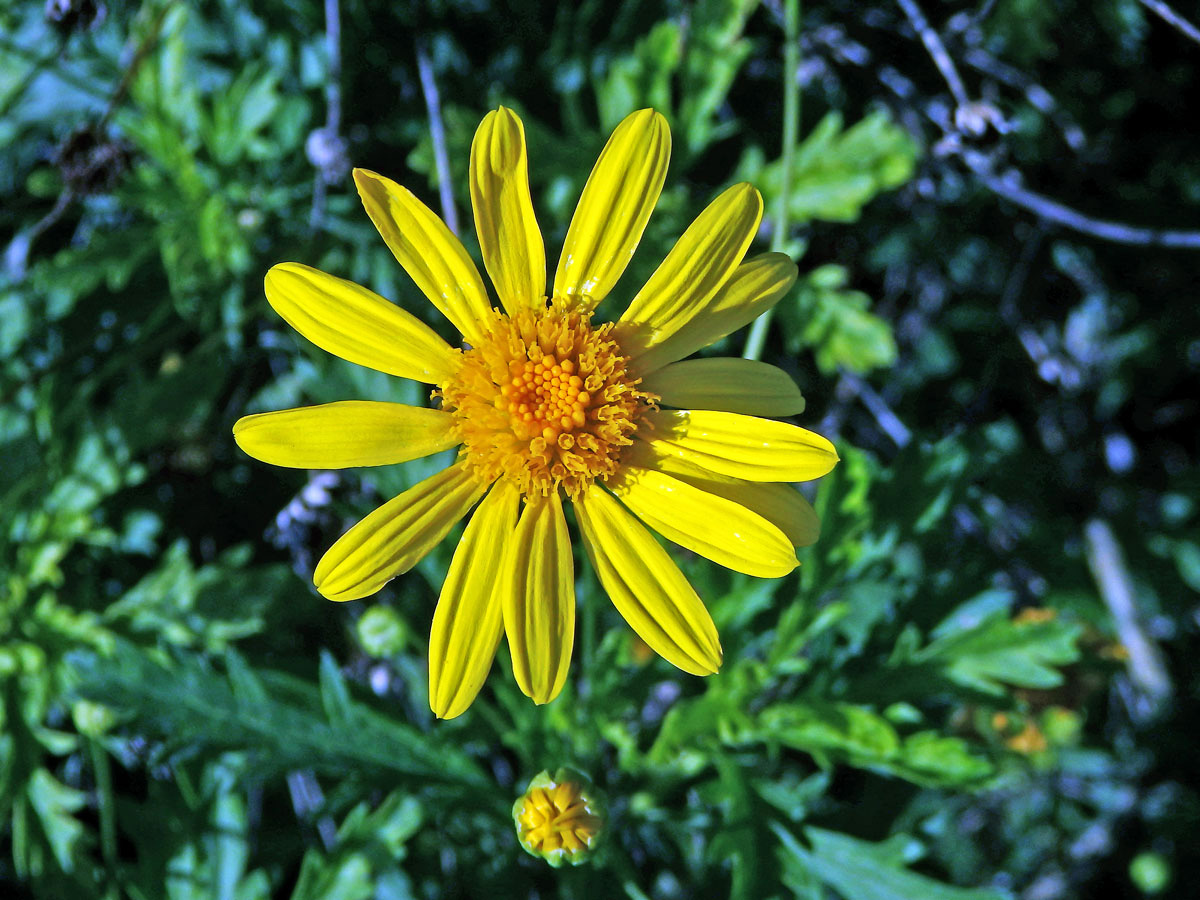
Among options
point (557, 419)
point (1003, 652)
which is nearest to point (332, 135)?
point (557, 419)

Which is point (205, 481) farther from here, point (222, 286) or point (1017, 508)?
point (1017, 508)

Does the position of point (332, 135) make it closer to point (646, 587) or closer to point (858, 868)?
point (646, 587)

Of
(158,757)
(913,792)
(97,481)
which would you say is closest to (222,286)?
(97,481)

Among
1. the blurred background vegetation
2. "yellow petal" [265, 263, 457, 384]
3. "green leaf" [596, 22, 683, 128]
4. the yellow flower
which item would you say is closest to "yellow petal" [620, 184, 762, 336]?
the yellow flower

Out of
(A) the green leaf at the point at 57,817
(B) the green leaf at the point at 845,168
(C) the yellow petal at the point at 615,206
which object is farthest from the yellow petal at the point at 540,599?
(A) the green leaf at the point at 57,817

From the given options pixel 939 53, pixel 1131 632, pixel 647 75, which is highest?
pixel 647 75

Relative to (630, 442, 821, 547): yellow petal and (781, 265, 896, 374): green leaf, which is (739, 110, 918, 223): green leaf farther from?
(630, 442, 821, 547): yellow petal

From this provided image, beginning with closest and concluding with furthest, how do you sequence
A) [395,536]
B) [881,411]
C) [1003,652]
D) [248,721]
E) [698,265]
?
[395,536]
[698,265]
[248,721]
[1003,652]
[881,411]
